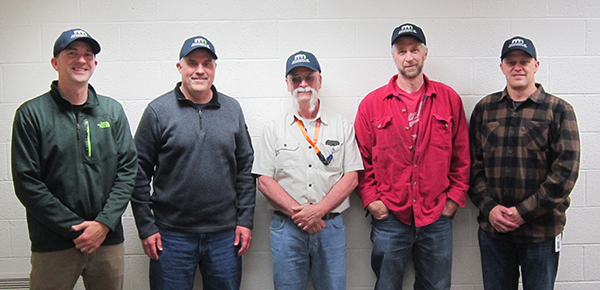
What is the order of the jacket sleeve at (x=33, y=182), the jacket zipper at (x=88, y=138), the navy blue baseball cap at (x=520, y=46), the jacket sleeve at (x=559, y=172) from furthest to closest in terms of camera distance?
the navy blue baseball cap at (x=520, y=46) → the jacket sleeve at (x=559, y=172) → the jacket zipper at (x=88, y=138) → the jacket sleeve at (x=33, y=182)

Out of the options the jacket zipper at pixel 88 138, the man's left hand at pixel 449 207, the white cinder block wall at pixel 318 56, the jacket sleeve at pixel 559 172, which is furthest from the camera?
the white cinder block wall at pixel 318 56

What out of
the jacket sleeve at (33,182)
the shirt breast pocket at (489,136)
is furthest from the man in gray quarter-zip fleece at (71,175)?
the shirt breast pocket at (489,136)

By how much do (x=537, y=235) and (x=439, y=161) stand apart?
2.31 feet

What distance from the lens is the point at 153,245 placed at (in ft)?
7.72

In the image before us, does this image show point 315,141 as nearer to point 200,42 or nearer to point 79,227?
point 200,42

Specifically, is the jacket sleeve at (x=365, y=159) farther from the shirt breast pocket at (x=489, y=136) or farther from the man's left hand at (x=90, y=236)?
the man's left hand at (x=90, y=236)

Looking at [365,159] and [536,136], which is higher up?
[536,136]

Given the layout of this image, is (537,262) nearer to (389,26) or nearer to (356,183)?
(356,183)

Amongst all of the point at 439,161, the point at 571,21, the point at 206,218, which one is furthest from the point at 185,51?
the point at 571,21

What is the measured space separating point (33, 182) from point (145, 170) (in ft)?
1.88

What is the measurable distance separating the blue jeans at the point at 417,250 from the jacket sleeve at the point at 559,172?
0.49m

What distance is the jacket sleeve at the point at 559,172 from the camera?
2.33 meters

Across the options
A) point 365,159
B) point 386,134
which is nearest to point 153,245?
point 365,159

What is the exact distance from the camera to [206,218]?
2.39 metres
